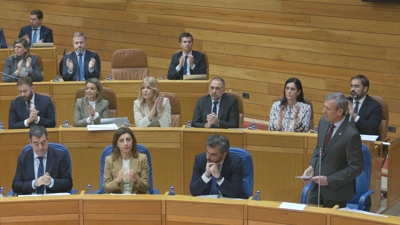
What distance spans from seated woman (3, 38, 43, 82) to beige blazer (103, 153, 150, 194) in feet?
9.89

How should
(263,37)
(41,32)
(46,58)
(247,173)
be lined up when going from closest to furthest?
(247,173), (263,37), (46,58), (41,32)

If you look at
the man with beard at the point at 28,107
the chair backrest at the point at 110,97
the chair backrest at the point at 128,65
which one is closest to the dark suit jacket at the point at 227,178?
the chair backrest at the point at 110,97

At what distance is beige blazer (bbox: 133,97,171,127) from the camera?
4.70 metres

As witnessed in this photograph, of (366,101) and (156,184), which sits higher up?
(366,101)

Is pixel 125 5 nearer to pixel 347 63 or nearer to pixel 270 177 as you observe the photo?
pixel 347 63

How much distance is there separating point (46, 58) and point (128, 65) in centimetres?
148

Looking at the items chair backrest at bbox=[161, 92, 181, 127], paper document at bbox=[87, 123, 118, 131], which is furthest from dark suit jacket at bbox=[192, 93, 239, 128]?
paper document at bbox=[87, 123, 118, 131]

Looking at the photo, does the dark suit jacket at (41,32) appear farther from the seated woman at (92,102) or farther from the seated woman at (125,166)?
the seated woman at (125,166)

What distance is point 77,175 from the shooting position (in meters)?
4.43

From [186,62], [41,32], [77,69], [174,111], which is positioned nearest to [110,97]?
[174,111]

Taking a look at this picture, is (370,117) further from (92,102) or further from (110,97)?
(92,102)

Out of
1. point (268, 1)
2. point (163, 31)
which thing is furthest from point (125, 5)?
point (268, 1)

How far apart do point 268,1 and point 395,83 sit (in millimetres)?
2061

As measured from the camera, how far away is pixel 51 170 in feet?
12.0
